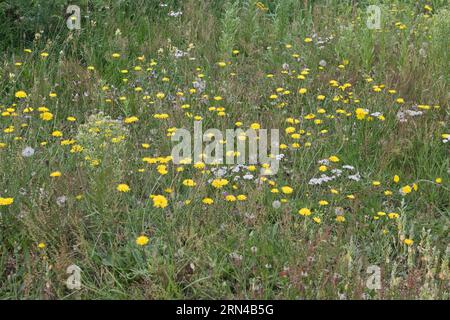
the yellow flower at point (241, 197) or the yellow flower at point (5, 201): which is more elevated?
the yellow flower at point (5, 201)

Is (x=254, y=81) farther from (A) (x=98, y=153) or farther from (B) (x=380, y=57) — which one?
(A) (x=98, y=153)

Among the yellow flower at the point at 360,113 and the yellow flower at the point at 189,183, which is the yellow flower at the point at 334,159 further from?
the yellow flower at the point at 189,183

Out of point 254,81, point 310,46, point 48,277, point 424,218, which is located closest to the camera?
point 48,277

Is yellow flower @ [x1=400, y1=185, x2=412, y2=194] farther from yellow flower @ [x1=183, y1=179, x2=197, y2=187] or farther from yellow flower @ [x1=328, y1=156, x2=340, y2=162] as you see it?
yellow flower @ [x1=183, y1=179, x2=197, y2=187]

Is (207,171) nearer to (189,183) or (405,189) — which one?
(189,183)

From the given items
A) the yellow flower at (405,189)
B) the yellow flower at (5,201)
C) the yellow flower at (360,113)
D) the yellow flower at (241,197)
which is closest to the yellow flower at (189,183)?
the yellow flower at (241,197)

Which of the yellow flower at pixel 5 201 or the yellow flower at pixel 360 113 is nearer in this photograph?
the yellow flower at pixel 5 201

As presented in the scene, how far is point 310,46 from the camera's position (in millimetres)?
5746

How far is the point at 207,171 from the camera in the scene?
3.63 metres

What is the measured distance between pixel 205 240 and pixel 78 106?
2.14 metres

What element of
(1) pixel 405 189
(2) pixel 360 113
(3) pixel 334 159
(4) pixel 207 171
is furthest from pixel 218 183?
(2) pixel 360 113

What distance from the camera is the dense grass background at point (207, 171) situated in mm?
3084

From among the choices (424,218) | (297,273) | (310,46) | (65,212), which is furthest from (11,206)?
(310,46)

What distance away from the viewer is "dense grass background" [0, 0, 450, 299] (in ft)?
10.1
